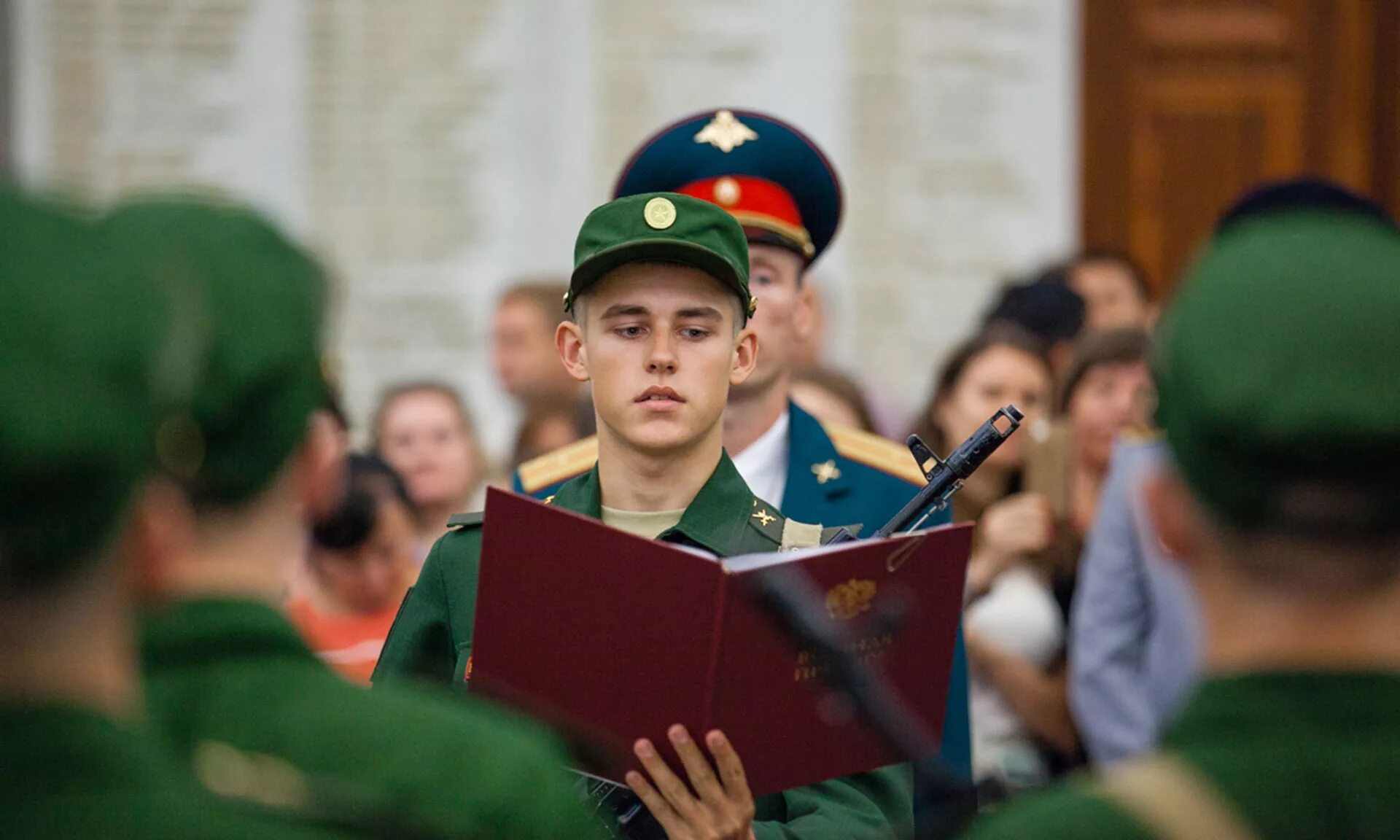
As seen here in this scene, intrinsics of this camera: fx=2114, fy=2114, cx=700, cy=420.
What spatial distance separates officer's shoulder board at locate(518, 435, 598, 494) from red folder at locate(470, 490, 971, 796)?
1.20 metres

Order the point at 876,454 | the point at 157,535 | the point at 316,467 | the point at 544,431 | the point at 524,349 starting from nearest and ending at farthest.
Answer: the point at 157,535, the point at 316,467, the point at 876,454, the point at 544,431, the point at 524,349

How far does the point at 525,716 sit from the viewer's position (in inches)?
109

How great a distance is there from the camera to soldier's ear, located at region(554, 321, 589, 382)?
3.43 metres

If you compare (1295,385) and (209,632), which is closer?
(1295,385)

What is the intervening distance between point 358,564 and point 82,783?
3.78m

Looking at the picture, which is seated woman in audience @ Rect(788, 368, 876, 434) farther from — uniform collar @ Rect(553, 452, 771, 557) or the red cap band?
uniform collar @ Rect(553, 452, 771, 557)

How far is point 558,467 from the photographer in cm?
412

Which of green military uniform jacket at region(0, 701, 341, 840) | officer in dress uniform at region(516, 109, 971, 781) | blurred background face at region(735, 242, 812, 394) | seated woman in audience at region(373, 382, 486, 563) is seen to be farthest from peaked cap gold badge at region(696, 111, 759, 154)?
green military uniform jacket at region(0, 701, 341, 840)

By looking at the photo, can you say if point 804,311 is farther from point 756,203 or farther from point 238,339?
point 238,339

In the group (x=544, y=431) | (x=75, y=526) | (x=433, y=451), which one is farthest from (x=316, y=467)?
(x=433, y=451)

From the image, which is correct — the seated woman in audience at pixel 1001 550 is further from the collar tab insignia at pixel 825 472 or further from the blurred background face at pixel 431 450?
the blurred background face at pixel 431 450

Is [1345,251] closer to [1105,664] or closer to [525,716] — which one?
[525,716]

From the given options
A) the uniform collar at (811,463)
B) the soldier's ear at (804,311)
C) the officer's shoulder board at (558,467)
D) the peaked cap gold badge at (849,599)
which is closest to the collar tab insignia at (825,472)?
the uniform collar at (811,463)

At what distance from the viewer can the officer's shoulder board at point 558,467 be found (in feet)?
13.3
